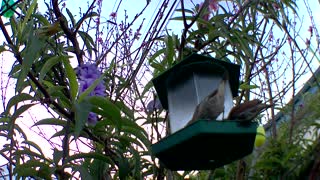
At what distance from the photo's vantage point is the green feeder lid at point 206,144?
1230mm

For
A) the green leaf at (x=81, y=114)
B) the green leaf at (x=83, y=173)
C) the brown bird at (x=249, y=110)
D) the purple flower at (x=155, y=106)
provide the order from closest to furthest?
the green leaf at (x=81, y=114)
the brown bird at (x=249, y=110)
the green leaf at (x=83, y=173)
the purple flower at (x=155, y=106)

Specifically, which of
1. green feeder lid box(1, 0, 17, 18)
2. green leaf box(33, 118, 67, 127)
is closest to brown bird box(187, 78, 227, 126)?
green leaf box(33, 118, 67, 127)

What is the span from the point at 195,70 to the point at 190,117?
0.12m

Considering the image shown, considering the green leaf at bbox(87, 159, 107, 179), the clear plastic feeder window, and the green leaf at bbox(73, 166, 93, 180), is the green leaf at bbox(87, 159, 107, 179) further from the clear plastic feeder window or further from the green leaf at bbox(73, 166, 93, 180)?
the clear plastic feeder window

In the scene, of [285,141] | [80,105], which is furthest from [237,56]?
[80,105]

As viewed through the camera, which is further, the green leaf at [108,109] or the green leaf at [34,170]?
the green leaf at [34,170]

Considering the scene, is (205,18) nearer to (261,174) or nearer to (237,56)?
(237,56)

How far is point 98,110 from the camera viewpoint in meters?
A: 1.33

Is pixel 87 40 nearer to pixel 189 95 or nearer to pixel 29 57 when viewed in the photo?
pixel 189 95

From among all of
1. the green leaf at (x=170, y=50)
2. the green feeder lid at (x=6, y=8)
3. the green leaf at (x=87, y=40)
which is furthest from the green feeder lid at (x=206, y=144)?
the green leaf at (x=87, y=40)

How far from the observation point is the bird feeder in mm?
1282

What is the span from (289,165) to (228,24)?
0.52 metres

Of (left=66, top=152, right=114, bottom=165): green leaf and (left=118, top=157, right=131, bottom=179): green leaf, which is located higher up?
(left=66, top=152, right=114, bottom=165): green leaf

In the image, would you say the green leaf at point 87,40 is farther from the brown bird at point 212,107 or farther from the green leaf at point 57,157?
the brown bird at point 212,107
